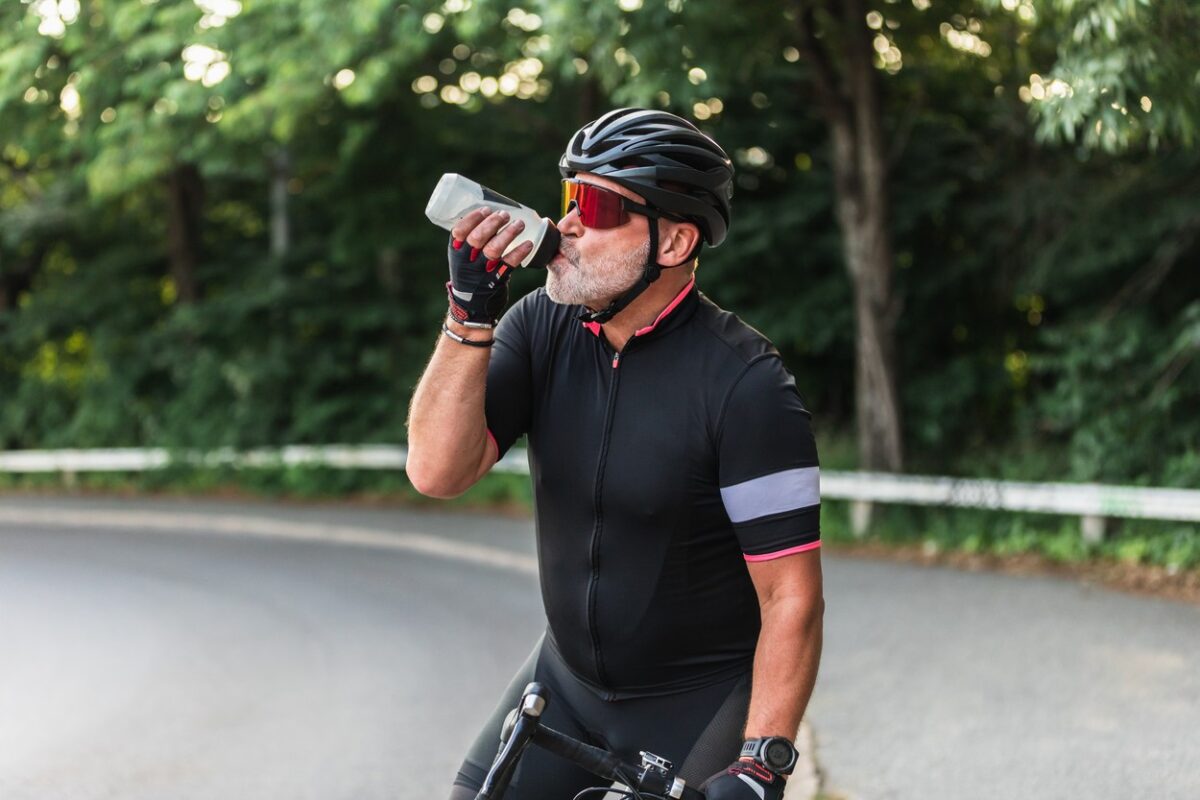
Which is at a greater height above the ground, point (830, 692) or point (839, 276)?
point (839, 276)

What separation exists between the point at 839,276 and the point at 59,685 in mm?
9826

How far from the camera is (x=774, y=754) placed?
2695mm

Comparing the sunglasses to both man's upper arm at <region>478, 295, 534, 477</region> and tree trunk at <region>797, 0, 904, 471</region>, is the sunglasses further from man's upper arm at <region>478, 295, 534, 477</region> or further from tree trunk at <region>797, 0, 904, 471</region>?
tree trunk at <region>797, 0, 904, 471</region>

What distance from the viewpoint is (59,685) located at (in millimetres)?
8367

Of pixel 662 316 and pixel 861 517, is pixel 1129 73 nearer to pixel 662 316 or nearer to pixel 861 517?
pixel 662 316

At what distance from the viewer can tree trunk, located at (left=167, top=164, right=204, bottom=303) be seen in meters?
20.8

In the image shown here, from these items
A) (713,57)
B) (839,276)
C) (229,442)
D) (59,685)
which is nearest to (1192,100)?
(713,57)

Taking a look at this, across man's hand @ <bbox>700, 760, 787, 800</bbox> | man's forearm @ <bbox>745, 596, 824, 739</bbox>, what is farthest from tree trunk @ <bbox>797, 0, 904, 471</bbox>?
man's hand @ <bbox>700, 760, 787, 800</bbox>

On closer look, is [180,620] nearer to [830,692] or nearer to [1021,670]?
[830,692]

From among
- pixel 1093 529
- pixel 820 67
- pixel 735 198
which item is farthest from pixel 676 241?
pixel 735 198

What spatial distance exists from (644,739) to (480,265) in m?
1.06

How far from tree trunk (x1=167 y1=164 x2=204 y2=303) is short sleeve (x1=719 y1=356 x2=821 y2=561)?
19193mm

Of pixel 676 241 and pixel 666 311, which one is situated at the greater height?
pixel 676 241

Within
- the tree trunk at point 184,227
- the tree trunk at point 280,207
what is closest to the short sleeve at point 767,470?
the tree trunk at point 280,207
